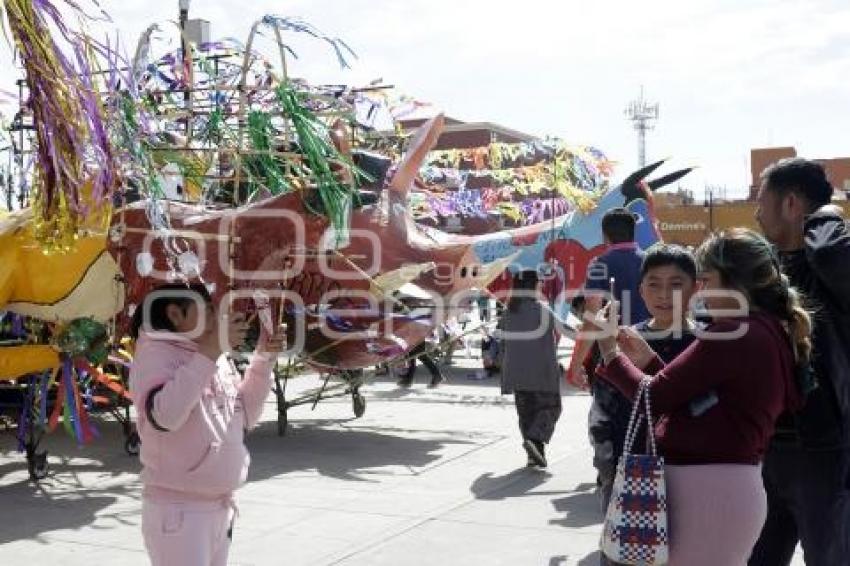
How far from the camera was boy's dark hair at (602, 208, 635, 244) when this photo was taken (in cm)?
571

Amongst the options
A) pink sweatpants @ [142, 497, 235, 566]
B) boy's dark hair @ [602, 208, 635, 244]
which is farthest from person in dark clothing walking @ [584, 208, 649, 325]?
pink sweatpants @ [142, 497, 235, 566]

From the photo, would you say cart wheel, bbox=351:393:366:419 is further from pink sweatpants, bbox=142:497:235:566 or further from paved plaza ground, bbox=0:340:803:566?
pink sweatpants, bbox=142:497:235:566

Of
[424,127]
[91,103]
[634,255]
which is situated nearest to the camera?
[91,103]

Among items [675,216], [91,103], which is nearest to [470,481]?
[91,103]

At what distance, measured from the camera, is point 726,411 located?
3.02 meters

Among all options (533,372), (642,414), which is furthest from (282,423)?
(642,414)

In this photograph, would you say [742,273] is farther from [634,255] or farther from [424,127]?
[424,127]

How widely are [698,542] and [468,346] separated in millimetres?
14558

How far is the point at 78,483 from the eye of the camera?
7742 mm

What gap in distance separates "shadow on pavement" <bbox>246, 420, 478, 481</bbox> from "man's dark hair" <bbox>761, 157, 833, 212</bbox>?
472cm

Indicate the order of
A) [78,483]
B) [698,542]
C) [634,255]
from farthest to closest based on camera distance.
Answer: [78,483] < [634,255] < [698,542]

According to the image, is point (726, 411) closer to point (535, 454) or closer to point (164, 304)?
point (164, 304)

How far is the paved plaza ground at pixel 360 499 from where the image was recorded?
5.71m

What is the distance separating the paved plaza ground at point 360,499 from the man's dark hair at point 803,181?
7.93ft
